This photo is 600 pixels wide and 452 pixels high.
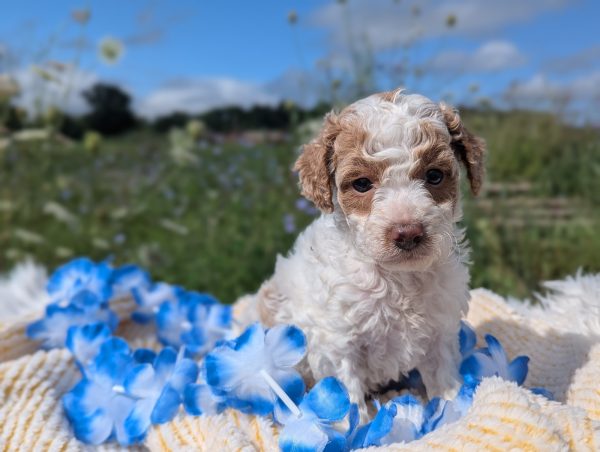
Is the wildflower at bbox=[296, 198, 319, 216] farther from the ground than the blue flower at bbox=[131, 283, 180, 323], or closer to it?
farther from the ground

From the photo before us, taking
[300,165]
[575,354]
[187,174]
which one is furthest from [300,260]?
[187,174]

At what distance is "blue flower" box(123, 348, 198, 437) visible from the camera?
312 centimetres

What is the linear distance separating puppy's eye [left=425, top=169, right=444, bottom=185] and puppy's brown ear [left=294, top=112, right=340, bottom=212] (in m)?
0.47

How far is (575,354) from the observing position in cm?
333

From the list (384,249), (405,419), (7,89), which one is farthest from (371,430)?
(7,89)

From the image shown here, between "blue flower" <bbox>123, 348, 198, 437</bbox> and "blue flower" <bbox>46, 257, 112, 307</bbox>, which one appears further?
"blue flower" <bbox>46, 257, 112, 307</bbox>

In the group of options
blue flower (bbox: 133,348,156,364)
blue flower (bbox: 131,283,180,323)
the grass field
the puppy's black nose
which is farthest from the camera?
the grass field

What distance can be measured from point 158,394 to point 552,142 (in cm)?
856

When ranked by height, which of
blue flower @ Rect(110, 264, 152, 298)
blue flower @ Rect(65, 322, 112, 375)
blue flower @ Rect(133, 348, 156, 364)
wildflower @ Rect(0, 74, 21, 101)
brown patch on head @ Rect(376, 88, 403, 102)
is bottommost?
blue flower @ Rect(133, 348, 156, 364)

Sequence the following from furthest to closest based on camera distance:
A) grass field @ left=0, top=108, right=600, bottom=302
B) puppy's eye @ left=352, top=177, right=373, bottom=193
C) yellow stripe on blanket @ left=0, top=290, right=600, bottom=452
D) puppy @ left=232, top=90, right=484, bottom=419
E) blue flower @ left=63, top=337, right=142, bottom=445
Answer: grass field @ left=0, top=108, right=600, bottom=302 < blue flower @ left=63, top=337, right=142, bottom=445 < puppy's eye @ left=352, top=177, right=373, bottom=193 < puppy @ left=232, top=90, right=484, bottom=419 < yellow stripe on blanket @ left=0, top=290, right=600, bottom=452

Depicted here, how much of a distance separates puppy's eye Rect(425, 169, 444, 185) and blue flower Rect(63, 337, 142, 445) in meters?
1.95

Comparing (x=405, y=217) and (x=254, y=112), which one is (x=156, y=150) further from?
(x=405, y=217)

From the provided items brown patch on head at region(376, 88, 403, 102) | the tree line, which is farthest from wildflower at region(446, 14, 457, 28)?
brown patch on head at region(376, 88, 403, 102)

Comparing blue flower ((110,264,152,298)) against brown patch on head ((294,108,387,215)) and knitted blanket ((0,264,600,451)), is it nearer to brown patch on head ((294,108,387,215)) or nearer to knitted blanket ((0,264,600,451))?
knitted blanket ((0,264,600,451))
